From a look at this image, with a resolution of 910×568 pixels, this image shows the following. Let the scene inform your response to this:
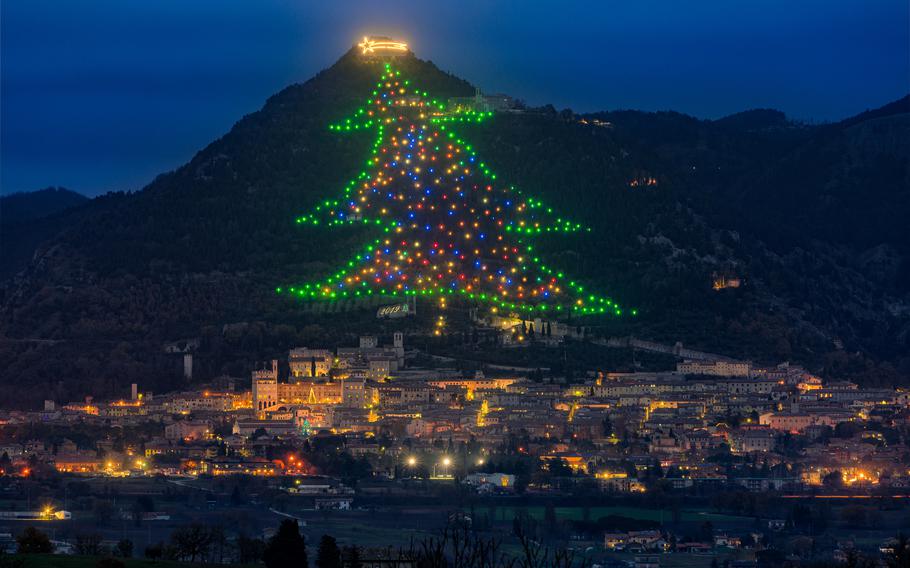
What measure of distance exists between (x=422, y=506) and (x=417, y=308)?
2266 centimetres

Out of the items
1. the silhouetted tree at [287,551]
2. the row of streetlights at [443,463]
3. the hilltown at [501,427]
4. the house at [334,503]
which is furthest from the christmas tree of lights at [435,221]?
the silhouetted tree at [287,551]

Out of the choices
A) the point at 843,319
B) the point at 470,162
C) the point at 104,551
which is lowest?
the point at 104,551

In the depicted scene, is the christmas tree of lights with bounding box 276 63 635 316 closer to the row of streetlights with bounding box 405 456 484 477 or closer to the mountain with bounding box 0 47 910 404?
A: the mountain with bounding box 0 47 910 404

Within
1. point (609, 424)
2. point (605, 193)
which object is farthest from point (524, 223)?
point (609, 424)

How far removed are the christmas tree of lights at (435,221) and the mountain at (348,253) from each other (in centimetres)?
80

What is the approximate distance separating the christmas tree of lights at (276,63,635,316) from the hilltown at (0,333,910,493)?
547 centimetres

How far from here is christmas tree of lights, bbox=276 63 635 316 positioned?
87188 mm

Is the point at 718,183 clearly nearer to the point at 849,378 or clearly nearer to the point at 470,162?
the point at 470,162

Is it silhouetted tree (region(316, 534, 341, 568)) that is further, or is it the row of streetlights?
the row of streetlights

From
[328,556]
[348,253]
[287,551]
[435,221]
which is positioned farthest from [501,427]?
[287,551]

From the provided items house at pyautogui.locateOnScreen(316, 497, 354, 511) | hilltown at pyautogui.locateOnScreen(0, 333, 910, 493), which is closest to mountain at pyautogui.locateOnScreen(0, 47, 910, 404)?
hilltown at pyautogui.locateOnScreen(0, 333, 910, 493)

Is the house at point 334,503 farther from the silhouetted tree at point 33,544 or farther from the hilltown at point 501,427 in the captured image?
the silhouetted tree at point 33,544

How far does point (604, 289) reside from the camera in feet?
292

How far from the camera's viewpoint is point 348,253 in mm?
90750
